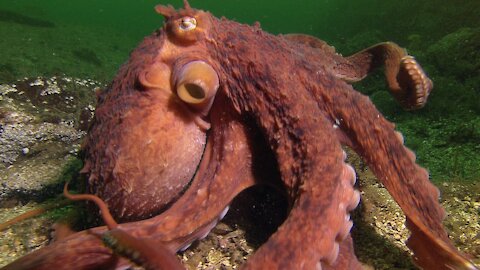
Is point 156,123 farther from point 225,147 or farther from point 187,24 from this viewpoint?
point 187,24

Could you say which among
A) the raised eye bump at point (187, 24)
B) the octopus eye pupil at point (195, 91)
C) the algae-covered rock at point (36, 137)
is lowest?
the algae-covered rock at point (36, 137)

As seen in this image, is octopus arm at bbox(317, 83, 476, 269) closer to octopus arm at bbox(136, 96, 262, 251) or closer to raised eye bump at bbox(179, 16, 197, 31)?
octopus arm at bbox(136, 96, 262, 251)

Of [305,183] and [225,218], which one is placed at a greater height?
[305,183]

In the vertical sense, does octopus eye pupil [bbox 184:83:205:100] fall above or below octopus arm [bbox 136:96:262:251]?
above

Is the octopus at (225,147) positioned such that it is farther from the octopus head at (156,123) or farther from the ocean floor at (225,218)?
the ocean floor at (225,218)

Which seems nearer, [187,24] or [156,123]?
[156,123]

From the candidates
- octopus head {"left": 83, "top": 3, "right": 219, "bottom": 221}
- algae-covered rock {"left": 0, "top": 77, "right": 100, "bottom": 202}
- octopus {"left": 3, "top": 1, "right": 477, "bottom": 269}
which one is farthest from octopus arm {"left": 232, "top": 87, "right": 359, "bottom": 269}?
algae-covered rock {"left": 0, "top": 77, "right": 100, "bottom": 202}

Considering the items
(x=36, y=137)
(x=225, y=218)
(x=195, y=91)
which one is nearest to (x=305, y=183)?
(x=195, y=91)

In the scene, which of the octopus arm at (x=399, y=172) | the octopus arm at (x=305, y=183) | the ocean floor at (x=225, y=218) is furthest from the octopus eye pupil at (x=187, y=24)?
the ocean floor at (x=225, y=218)
